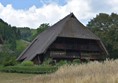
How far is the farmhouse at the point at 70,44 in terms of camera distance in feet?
128

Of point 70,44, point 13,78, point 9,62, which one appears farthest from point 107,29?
point 13,78

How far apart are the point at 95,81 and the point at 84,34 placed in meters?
30.3

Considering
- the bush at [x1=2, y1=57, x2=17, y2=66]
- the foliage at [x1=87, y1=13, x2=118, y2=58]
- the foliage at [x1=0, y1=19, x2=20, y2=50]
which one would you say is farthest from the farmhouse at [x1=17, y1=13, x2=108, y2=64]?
the foliage at [x1=0, y1=19, x2=20, y2=50]

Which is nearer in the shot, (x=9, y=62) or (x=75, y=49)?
(x=9, y=62)

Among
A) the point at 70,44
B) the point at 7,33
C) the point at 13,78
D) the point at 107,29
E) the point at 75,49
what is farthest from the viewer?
the point at 7,33

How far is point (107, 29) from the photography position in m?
54.3

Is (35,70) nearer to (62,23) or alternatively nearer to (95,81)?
(62,23)

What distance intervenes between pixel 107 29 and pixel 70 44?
14742mm

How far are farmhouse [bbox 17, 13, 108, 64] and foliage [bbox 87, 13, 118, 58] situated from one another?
27.7ft

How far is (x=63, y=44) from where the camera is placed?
40469 mm

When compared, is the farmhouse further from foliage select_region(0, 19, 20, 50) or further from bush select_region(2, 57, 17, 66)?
foliage select_region(0, 19, 20, 50)

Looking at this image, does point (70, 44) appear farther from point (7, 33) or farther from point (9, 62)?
point (7, 33)

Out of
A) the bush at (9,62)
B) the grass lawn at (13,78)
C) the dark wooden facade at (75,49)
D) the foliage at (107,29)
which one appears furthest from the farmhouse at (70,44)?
the grass lawn at (13,78)

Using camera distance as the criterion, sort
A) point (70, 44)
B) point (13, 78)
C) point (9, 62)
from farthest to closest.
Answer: point (70, 44)
point (9, 62)
point (13, 78)
